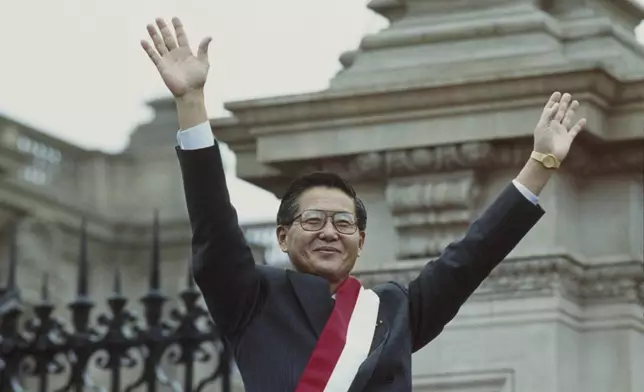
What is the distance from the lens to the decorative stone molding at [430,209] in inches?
376

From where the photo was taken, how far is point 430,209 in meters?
9.62

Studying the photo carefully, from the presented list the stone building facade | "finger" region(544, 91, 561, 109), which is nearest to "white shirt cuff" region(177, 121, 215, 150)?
"finger" region(544, 91, 561, 109)

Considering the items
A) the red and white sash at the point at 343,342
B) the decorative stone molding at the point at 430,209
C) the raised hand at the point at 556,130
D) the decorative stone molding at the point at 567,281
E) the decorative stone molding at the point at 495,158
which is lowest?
the red and white sash at the point at 343,342

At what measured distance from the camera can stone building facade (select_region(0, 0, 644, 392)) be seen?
9398mm

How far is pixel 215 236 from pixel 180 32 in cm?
51

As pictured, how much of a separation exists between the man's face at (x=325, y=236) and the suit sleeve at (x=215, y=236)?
140 millimetres

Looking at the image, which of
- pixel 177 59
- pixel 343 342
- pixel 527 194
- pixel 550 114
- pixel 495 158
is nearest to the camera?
pixel 343 342

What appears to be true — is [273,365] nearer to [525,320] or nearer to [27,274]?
[525,320]

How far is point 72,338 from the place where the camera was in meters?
11.2

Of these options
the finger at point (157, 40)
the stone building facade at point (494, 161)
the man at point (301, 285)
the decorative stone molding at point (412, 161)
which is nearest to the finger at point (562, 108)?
the man at point (301, 285)

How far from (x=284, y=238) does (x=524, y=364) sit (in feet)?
8.83

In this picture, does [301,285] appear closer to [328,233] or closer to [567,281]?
[328,233]

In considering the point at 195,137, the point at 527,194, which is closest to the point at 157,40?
the point at 195,137

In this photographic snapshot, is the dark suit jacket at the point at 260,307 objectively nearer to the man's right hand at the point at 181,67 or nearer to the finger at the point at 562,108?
the man's right hand at the point at 181,67
